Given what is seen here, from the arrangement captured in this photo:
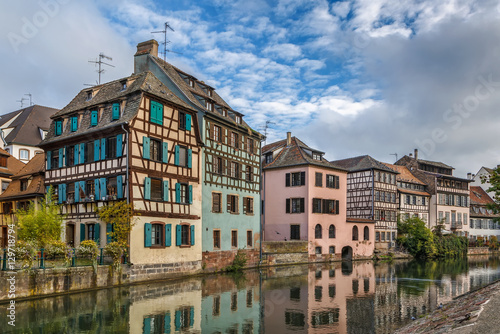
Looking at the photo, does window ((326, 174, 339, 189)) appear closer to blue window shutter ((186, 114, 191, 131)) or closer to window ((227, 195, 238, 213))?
window ((227, 195, 238, 213))

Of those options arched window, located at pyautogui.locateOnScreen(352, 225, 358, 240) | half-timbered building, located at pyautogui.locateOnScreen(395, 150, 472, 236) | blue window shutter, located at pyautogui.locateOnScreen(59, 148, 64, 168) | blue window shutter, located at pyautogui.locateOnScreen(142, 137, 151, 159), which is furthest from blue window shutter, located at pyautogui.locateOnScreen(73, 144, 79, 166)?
half-timbered building, located at pyautogui.locateOnScreen(395, 150, 472, 236)

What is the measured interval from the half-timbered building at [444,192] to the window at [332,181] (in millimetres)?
22952

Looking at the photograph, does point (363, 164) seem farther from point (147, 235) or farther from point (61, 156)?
point (61, 156)

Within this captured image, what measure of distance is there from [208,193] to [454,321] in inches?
865

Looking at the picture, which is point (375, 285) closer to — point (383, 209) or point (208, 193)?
point (208, 193)

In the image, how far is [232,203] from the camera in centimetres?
A: 3481

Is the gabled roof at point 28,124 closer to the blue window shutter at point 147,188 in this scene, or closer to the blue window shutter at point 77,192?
the blue window shutter at point 77,192

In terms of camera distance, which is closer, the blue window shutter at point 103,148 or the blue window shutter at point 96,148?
the blue window shutter at point 103,148

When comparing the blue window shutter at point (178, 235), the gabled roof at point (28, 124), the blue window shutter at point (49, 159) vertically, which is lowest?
the blue window shutter at point (178, 235)

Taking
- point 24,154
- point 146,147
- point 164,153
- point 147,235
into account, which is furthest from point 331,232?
point 24,154

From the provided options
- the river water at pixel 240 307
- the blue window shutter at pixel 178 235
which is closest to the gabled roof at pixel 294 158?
Result: the river water at pixel 240 307

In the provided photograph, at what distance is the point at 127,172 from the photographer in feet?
83.6

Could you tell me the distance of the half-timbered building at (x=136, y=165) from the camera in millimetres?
26000

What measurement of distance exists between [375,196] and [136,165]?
35101 mm
